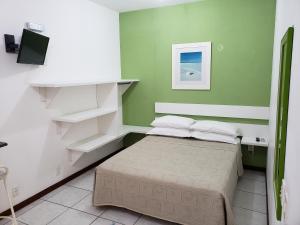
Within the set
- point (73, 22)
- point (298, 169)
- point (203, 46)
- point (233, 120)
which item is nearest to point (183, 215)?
point (298, 169)

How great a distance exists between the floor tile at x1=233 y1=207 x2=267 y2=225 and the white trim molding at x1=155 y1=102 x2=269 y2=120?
1448mm

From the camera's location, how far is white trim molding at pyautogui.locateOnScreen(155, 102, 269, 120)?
340 centimetres

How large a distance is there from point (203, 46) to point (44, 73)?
2.37 m

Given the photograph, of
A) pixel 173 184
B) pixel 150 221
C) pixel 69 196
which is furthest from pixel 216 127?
pixel 69 196

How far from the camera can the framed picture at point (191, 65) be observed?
11.9 ft

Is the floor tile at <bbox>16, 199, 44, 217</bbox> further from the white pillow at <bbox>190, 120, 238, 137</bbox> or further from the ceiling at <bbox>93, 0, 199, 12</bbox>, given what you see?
the ceiling at <bbox>93, 0, 199, 12</bbox>

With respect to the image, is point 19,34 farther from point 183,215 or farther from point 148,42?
point 183,215

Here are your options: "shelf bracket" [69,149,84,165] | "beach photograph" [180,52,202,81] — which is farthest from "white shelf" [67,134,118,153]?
"beach photograph" [180,52,202,81]

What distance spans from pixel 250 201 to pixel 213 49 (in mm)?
2236

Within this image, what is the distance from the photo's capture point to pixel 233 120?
3602mm

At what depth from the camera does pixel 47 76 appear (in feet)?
9.41

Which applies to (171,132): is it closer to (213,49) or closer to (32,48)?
(213,49)

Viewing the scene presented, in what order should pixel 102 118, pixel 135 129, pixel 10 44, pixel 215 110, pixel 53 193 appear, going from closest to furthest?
pixel 10 44
pixel 53 193
pixel 215 110
pixel 102 118
pixel 135 129

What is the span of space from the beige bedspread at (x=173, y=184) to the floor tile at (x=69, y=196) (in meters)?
0.45
